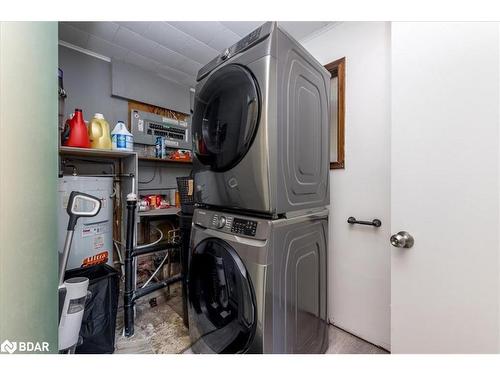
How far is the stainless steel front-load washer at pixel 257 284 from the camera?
3.12 feet

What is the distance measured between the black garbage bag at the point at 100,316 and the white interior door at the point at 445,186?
1.71 metres

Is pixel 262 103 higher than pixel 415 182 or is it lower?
higher

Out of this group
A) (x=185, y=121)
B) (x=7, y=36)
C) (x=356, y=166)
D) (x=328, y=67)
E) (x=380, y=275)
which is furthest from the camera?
(x=185, y=121)

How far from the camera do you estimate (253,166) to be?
980 millimetres

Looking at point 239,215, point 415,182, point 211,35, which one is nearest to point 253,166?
point 239,215

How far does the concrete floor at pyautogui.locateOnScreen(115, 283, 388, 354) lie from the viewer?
4.74ft

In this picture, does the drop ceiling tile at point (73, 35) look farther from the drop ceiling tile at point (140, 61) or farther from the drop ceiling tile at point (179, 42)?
the drop ceiling tile at point (179, 42)

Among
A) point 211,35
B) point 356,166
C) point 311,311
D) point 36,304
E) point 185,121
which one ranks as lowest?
point 311,311

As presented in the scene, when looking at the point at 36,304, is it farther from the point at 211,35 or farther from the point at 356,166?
the point at 211,35

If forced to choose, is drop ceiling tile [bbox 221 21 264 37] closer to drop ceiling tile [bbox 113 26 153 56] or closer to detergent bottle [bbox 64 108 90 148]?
drop ceiling tile [bbox 113 26 153 56]

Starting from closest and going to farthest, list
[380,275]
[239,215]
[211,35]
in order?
1. [239,215]
2. [380,275]
3. [211,35]

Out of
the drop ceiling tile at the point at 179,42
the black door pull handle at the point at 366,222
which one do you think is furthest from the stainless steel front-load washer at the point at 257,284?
the drop ceiling tile at the point at 179,42

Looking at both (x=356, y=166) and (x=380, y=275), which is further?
(x=356, y=166)
